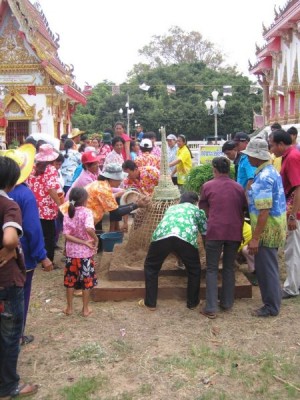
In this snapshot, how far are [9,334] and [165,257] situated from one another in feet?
6.58

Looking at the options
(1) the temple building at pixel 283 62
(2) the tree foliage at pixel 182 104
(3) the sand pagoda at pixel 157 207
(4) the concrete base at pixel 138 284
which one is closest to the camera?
(4) the concrete base at pixel 138 284

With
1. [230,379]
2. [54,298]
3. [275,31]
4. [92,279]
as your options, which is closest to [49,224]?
[54,298]

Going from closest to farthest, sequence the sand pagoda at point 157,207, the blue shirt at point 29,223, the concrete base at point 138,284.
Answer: the blue shirt at point 29,223
the concrete base at point 138,284
the sand pagoda at point 157,207

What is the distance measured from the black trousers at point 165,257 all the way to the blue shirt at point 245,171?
1501mm

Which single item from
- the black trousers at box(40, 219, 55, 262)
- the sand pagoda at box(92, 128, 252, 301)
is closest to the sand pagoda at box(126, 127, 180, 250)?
the sand pagoda at box(92, 128, 252, 301)

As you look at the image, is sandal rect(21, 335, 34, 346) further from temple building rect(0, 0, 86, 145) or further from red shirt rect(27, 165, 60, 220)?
temple building rect(0, 0, 86, 145)

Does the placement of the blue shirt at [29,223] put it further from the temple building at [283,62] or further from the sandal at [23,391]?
the temple building at [283,62]

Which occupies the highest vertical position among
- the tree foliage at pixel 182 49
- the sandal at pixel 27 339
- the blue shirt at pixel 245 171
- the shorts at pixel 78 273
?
the tree foliage at pixel 182 49

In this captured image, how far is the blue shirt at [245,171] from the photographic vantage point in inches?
225

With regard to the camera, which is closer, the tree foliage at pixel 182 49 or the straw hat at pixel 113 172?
the straw hat at pixel 113 172

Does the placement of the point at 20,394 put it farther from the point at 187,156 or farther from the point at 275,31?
the point at 275,31

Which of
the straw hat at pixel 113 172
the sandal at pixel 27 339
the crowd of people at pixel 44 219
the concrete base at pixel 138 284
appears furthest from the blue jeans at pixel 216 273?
the sandal at pixel 27 339

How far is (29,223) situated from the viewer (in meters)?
3.78

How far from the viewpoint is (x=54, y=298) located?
17.5 feet
